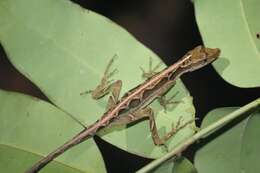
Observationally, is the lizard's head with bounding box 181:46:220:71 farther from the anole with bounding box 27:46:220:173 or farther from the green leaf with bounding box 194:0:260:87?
the green leaf with bounding box 194:0:260:87

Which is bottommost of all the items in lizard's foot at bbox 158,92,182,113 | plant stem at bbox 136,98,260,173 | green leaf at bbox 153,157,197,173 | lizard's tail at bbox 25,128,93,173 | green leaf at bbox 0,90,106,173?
green leaf at bbox 153,157,197,173

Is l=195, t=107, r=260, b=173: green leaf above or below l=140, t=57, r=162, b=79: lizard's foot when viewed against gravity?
below

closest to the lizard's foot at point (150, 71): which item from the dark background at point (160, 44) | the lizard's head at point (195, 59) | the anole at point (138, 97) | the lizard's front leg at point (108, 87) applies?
the anole at point (138, 97)

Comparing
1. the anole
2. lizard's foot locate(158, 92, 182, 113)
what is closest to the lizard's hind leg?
the anole

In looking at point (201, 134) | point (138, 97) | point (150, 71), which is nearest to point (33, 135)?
point (150, 71)

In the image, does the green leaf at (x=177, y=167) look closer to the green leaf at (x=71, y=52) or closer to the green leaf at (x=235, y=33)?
the green leaf at (x=71, y=52)

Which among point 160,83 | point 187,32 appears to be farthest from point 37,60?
point 187,32
